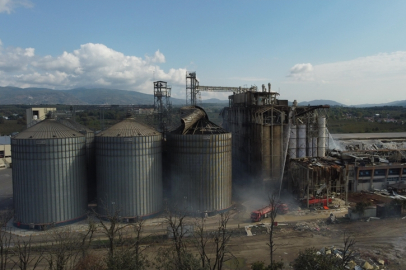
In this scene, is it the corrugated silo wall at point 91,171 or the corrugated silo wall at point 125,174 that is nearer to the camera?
the corrugated silo wall at point 125,174

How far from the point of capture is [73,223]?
36000 millimetres

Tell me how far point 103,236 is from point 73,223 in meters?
4.87

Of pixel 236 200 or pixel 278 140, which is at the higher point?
pixel 278 140

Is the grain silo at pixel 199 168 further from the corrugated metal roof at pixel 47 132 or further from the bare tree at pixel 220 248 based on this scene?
the corrugated metal roof at pixel 47 132

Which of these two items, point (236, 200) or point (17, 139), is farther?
point (236, 200)

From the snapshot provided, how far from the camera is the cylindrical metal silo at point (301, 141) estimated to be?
47.6 m

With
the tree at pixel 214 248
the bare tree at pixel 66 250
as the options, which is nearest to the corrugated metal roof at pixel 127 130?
the bare tree at pixel 66 250

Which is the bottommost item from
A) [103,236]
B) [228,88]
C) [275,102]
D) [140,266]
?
[103,236]

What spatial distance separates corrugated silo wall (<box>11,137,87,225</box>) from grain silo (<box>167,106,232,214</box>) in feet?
39.5

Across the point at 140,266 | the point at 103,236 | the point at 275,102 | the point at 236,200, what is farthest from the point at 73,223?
the point at 275,102

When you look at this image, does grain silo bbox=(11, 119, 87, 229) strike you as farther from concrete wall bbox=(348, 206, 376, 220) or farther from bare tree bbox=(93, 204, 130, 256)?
concrete wall bbox=(348, 206, 376, 220)

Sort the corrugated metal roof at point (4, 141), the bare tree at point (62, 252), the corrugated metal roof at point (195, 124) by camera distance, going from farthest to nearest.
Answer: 1. the corrugated metal roof at point (4, 141)
2. the corrugated metal roof at point (195, 124)
3. the bare tree at point (62, 252)

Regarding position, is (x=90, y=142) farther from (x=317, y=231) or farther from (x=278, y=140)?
(x=317, y=231)

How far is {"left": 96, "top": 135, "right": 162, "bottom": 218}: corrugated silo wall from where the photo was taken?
118 feet
